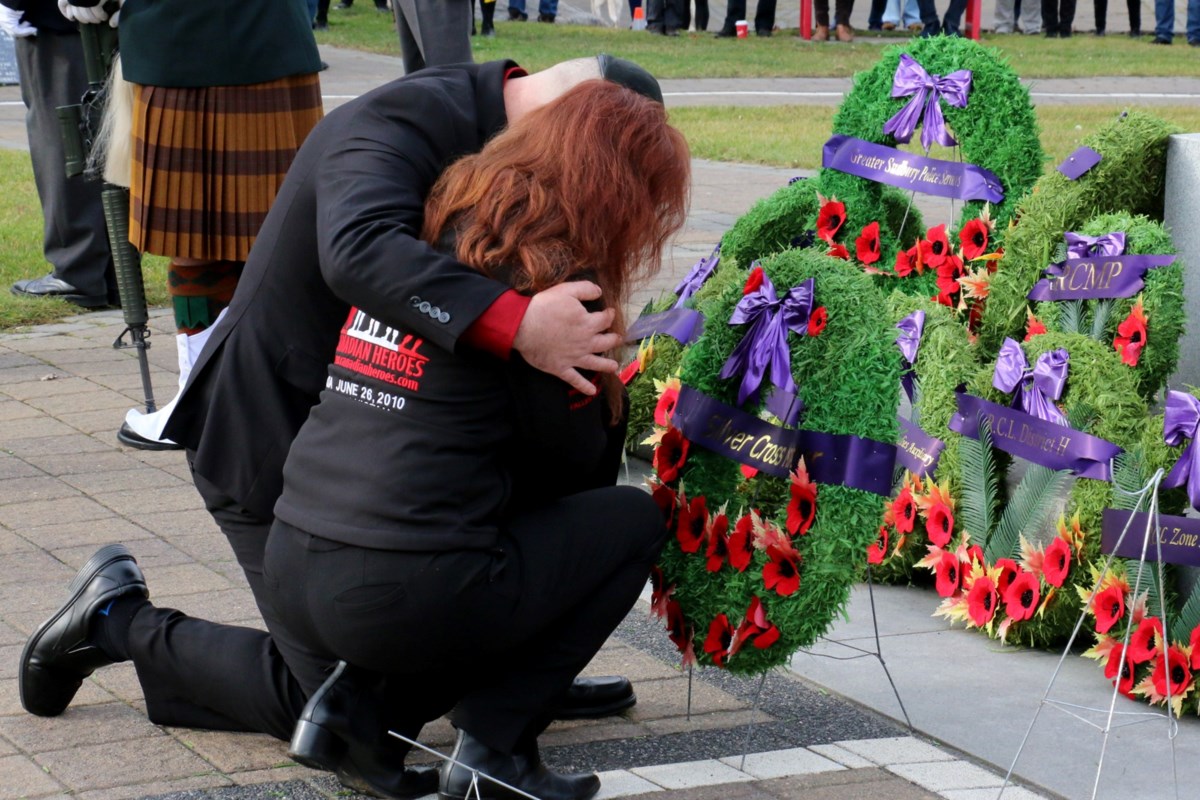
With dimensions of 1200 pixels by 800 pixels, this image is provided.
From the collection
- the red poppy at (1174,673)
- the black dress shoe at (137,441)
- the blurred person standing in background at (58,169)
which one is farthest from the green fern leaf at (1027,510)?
the blurred person standing in background at (58,169)

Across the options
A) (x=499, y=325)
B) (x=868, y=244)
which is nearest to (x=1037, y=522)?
(x=868, y=244)

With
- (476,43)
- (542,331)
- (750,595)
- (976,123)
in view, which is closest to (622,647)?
(750,595)

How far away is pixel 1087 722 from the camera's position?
2.91 meters

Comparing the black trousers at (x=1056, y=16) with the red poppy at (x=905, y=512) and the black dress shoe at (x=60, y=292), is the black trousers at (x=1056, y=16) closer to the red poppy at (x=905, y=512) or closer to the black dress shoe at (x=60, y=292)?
the black dress shoe at (x=60, y=292)

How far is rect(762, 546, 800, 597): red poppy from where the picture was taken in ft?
8.85

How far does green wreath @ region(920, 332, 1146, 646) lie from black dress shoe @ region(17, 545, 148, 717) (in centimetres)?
177

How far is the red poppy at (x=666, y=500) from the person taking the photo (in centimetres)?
293

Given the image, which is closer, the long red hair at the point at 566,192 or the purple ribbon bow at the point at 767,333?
the long red hair at the point at 566,192

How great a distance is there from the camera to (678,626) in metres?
2.90

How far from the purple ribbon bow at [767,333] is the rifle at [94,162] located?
104 inches

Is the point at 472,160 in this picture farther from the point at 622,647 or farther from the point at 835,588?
the point at 622,647

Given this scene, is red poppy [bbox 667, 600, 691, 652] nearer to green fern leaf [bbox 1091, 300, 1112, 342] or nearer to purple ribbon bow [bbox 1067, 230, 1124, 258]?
green fern leaf [bbox 1091, 300, 1112, 342]

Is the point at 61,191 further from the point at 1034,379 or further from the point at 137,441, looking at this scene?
the point at 1034,379

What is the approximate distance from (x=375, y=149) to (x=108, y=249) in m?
4.43
